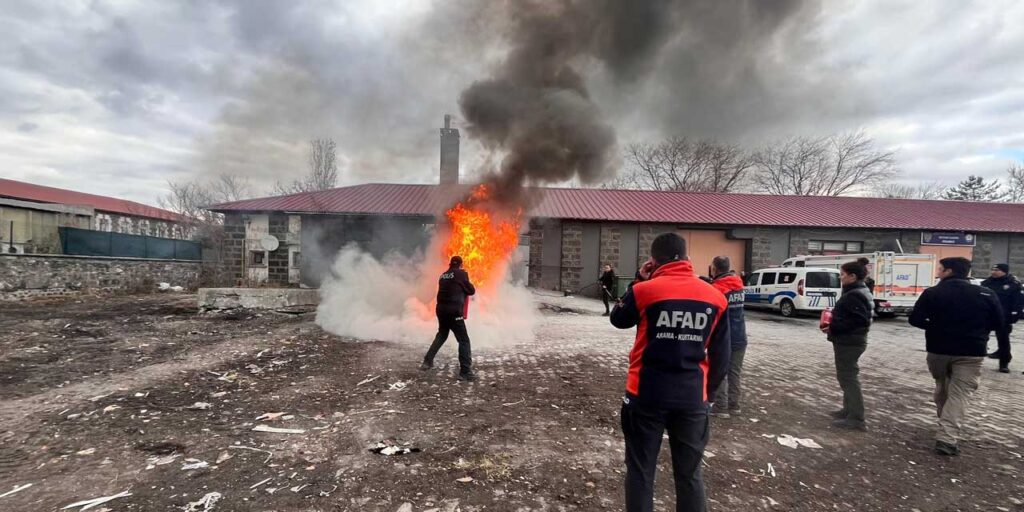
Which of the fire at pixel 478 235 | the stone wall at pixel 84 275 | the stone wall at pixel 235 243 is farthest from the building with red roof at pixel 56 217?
the fire at pixel 478 235

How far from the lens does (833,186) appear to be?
3155 cm

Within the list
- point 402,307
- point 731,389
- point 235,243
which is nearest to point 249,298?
point 402,307

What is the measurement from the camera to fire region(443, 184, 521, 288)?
1042cm

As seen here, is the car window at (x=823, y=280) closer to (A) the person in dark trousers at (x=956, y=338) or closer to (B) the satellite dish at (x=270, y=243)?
(A) the person in dark trousers at (x=956, y=338)

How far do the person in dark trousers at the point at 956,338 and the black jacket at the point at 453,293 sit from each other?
484 cm

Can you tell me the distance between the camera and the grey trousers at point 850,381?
14.5 ft

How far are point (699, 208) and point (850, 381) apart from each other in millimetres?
16979

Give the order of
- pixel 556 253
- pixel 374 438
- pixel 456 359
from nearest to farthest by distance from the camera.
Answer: pixel 374 438, pixel 456 359, pixel 556 253

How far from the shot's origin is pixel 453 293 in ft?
20.1

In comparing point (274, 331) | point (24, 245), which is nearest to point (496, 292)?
point (274, 331)

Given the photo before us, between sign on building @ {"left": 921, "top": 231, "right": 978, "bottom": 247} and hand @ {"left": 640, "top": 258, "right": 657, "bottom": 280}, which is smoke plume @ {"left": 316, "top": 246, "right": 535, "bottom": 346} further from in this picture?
sign on building @ {"left": 921, "top": 231, "right": 978, "bottom": 247}

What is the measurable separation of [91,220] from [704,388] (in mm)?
34408

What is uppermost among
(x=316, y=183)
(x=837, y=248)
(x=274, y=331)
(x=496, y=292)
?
(x=316, y=183)

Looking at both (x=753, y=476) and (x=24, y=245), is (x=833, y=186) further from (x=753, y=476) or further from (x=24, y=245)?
(x=24, y=245)
